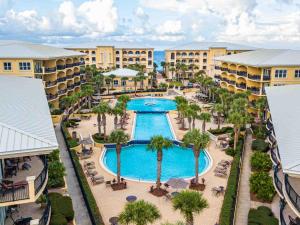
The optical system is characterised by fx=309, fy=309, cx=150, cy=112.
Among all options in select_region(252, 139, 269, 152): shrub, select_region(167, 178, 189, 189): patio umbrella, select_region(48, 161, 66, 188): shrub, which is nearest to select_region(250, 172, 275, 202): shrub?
select_region(167, 178, 189, 189): patio umbrella

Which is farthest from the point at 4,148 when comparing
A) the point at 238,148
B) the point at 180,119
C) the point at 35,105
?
the point at 180,119

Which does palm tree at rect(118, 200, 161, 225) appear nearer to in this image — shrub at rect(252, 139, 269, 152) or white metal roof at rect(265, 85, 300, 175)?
white metal roof at rect(265, 85, 300, 175)

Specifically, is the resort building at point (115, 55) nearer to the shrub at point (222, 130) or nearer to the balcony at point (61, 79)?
the balcony at point (61, 79)

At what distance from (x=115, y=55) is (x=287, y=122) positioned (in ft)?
321

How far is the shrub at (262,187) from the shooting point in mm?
28156

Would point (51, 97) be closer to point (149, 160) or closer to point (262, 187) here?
point (149, 160)

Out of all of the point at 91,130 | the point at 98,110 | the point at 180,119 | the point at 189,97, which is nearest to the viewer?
the point at 98,110

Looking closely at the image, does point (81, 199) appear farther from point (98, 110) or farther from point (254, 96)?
point (254, 96)

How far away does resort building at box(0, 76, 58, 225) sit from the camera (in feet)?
54.2

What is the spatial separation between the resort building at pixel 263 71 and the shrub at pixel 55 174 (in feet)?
136

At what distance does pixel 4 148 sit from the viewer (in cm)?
1606

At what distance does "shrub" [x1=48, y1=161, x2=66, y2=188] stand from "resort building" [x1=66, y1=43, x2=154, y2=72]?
8417cm

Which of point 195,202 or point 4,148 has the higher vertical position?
point 4,148

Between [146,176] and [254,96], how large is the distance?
1269 inches
